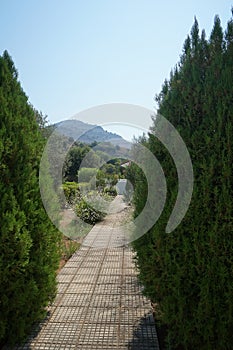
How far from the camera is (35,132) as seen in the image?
320cm

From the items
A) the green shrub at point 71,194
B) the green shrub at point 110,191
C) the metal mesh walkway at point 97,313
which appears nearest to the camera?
the metal mesh walkway at point 97,313

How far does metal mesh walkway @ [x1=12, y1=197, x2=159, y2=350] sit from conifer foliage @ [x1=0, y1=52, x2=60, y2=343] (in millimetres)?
332

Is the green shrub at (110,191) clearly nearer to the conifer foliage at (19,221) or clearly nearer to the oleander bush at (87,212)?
the oleander bush at (87,212)

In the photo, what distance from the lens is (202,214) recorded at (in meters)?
2.33

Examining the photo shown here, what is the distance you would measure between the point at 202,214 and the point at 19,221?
1699mm

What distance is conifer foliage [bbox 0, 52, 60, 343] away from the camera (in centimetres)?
257

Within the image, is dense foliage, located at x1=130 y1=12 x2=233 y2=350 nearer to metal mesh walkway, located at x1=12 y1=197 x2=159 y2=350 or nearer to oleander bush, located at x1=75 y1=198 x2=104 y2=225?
metal mesh walkway, located at x1=12 y1=197 x2=159 y2=350

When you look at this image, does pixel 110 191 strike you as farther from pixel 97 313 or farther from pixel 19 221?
pixel 19 221

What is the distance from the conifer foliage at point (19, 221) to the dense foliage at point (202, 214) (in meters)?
1.24

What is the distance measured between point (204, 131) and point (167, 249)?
1.12 metres

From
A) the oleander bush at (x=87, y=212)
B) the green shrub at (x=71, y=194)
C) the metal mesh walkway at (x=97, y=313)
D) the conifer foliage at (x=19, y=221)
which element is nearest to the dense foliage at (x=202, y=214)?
the metal mesh walkway at (x=97, y=313)

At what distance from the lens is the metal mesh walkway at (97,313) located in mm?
2895

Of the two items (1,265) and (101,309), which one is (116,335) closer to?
(101,309)

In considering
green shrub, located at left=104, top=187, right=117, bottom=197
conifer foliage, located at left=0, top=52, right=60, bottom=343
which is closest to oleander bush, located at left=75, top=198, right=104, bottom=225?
green shrub, located at left=104, top=187, right=117, bottom=197
